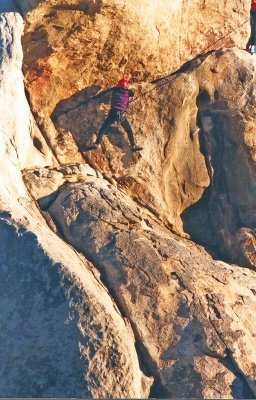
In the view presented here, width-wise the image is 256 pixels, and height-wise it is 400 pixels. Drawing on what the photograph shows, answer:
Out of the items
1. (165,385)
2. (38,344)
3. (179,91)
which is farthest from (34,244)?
(179,91)

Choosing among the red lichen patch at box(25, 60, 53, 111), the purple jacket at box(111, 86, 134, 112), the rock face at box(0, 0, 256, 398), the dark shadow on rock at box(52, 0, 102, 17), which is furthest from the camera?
the purple jacket at box(111, 86, 134, 112)

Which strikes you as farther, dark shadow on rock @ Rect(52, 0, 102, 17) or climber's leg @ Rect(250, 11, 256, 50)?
climber's leg @ Rect(250, 11, 256, 50)

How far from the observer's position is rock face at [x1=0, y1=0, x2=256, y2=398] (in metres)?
9.43

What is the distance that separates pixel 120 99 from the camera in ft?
43.4

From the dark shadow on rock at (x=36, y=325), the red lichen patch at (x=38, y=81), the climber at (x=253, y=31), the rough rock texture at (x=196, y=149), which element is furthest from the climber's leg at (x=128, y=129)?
the dark shadow on rock at (x=36, y=325)

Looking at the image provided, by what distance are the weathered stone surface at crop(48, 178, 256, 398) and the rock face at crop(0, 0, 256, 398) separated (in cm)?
→ 2

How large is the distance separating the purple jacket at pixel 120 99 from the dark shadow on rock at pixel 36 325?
4054 millimetres

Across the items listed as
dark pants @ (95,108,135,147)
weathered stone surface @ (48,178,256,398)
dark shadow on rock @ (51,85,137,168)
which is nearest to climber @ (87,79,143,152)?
dark pants @ (95,108,135,147)

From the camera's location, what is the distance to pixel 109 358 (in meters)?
9.32

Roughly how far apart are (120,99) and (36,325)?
521cm

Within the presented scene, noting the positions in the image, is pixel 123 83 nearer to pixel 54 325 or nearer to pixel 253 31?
pixel 253 31

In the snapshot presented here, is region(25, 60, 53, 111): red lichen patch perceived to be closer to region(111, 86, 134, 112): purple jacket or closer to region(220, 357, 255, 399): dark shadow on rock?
region(111, 86, 134, 112): purple jacket

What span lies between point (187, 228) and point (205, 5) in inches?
180

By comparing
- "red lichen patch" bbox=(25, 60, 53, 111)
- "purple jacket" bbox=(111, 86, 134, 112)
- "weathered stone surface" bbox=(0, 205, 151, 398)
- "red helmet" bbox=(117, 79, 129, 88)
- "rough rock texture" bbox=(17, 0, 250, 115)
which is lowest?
"weathered stone surface" bbox=(0, 205, 151, 398)
